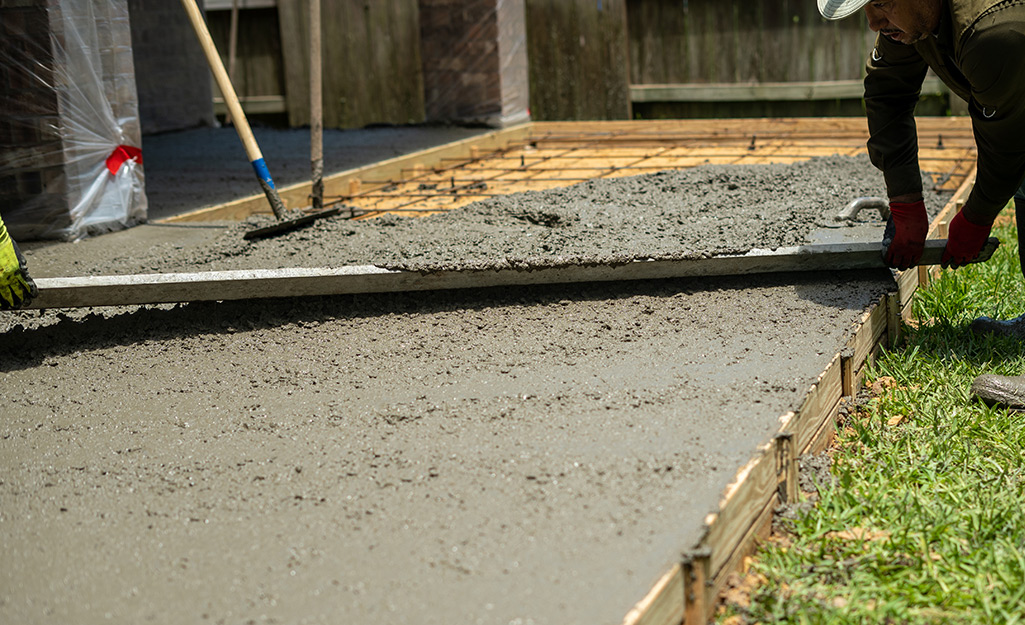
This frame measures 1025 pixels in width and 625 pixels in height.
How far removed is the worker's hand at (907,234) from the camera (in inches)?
125

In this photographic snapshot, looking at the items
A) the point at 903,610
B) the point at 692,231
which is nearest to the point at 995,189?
the point at 692,231

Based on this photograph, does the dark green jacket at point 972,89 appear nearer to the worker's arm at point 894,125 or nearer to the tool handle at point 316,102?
the worker's arm at point 894,125

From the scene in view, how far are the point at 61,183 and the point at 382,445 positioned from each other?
2.97m

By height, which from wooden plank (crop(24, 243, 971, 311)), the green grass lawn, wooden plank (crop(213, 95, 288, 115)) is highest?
wooden plank (crop(213, 95, 288, 115))

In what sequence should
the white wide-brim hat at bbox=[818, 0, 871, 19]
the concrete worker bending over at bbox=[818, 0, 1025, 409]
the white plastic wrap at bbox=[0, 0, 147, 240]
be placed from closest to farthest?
the concrete worker bending over at bbox=[818, 0, 1025, 409] → the white wide-brim hat at bbox=[818, 0, 871, 19] → the white plastic wrap at bbox=[0, 0, 147, 240]

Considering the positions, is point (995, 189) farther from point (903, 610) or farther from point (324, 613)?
point (324, 613)

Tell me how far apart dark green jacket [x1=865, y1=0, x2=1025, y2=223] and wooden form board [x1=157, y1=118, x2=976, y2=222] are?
81.2 inches

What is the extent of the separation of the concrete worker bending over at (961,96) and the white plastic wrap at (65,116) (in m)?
3.38

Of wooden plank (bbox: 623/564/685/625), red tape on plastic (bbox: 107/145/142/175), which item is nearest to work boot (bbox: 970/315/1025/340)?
wooden plank (bbox: 623/564/685/625)

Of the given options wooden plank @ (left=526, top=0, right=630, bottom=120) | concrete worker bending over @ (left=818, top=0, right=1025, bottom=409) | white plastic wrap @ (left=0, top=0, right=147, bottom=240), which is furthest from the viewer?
wooden plank @ (left=526, top=0, right=630, bottom=120)

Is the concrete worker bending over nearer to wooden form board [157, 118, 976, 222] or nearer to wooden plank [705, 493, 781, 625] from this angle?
wooden plank [705, 493, 781, 625]

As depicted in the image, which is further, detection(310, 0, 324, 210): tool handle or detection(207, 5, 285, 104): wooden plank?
detection(207, 5, 285, 104): wooden plank

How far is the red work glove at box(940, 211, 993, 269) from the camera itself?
121 inches

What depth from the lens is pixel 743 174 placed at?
5137 millimetres
